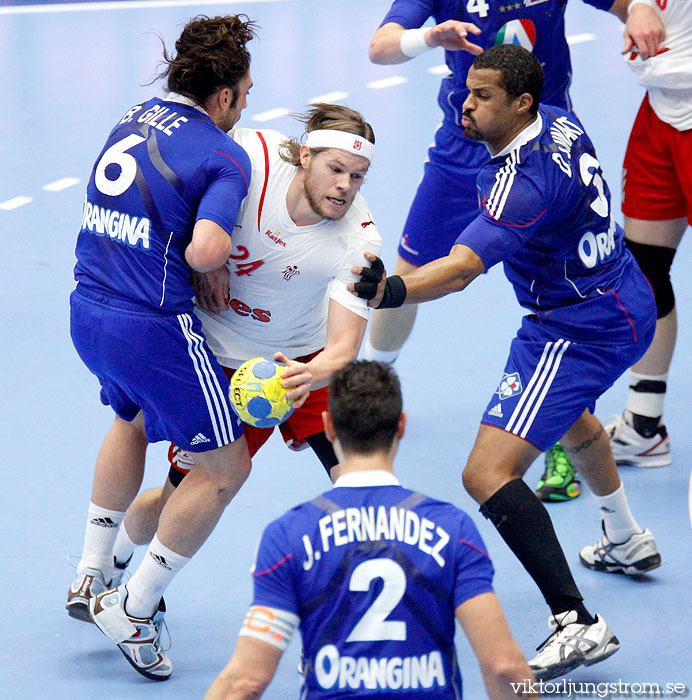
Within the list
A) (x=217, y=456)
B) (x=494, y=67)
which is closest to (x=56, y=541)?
(x=217, y=456)

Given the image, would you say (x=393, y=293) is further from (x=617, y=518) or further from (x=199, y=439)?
(x=617, y=518)

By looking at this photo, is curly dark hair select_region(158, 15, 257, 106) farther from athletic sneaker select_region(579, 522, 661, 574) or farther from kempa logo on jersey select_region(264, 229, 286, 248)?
athletic sneaker select_region(579, 522, 661, 574)

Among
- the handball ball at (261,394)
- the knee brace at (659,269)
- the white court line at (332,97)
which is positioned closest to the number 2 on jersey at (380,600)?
the handball ball at (261,394)

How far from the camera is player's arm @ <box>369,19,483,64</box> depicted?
15.2 ft

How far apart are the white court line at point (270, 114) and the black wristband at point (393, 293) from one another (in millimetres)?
6241

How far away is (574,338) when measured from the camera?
4.00m

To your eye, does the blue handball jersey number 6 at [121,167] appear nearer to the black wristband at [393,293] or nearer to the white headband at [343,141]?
the white headband at [343,141]

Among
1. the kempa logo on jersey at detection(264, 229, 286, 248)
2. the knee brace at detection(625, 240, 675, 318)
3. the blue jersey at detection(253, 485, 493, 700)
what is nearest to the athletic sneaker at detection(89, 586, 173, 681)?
the kempa logo on jersey at detection(264, 229, 286, 248)

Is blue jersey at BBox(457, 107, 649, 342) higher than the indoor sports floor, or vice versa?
blue jersey at BBox(457, 107, 649, 342)

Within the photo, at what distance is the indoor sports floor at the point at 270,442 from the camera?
397cm

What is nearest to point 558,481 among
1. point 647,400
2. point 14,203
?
point 647,400

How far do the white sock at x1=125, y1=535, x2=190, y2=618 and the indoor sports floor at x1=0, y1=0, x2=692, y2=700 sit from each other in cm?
25

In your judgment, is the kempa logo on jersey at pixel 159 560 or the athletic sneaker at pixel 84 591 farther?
the athletic sneaker at pixel 84 591

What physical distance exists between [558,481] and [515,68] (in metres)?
1.85
